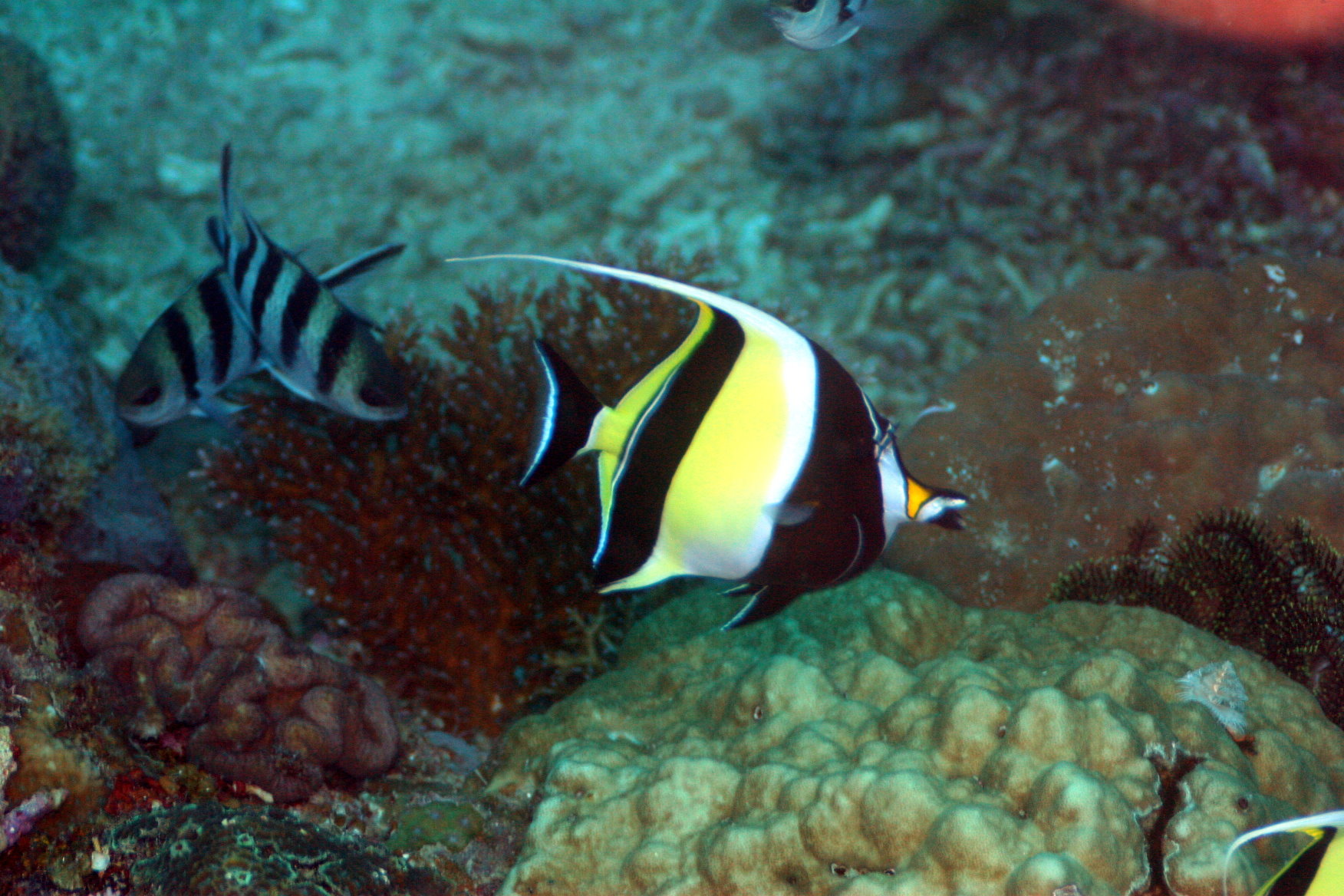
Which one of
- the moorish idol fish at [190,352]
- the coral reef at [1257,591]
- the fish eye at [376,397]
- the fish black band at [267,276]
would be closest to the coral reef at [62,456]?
the moorish idol fish at [190,352]

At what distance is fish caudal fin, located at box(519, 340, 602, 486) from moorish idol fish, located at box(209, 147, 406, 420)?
1653 mm

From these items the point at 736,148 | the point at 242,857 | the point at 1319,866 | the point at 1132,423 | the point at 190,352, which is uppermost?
the point at 1319,866

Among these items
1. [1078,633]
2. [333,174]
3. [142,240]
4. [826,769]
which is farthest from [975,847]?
[142,240]

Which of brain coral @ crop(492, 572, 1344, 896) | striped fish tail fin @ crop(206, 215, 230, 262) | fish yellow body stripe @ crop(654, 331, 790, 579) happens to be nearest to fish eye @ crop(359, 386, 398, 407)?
striped fish tail fin @ crop(206, 215, 230, 262)

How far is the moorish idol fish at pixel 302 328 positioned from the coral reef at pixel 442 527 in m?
0.71

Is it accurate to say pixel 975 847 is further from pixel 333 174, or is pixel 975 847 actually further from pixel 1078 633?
pixel 333 174

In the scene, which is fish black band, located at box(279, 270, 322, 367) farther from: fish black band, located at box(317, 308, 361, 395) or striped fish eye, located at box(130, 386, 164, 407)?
striped fish eye, located at box(130, 386, 164, 407)

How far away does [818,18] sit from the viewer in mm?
3227

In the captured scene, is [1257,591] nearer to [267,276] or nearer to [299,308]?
[299,308]

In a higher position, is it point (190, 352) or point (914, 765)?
point (190, 352)

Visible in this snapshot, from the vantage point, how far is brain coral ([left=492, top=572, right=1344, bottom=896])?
6.00ft

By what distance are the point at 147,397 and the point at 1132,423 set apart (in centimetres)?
381

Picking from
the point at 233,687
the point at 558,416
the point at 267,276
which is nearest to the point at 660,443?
the point at 558,416

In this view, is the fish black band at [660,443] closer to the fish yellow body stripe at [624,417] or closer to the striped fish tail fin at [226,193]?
the fish yellow body stripe at [624,417]
